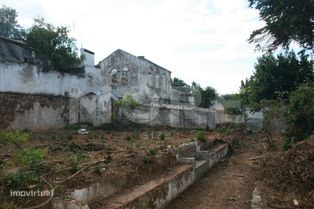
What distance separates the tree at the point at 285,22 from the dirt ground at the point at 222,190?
8.06 meters

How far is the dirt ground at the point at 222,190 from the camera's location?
8.05 meters

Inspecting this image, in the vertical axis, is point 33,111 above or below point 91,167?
above

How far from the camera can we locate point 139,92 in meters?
30.7

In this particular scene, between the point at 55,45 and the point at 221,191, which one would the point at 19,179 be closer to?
the point at 221,191

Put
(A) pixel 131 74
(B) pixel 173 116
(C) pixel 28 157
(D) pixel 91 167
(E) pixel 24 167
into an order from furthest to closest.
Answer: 1. (A) pixel 131 74
2. (B) pixel 173 116
3. (D) pixel 91 167
4. (E) pixel 24 167
5. (C) pixel 28 157

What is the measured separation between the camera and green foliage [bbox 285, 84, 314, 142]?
13.1 m

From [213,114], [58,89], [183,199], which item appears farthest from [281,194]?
[213,114]

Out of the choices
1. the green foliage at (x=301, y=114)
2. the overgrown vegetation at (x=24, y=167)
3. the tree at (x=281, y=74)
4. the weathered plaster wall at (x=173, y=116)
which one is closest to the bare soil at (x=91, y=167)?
the overgrown vegetation at (x=24, y=167)

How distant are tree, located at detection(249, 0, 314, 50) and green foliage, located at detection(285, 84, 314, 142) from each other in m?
5.26

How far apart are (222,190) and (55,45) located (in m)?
19.0

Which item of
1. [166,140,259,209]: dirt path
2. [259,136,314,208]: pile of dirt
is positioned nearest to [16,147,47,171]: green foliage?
[166,140,259,209]: dirt path

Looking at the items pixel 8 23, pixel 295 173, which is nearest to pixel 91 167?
pixel 295 173

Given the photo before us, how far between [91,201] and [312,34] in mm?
16030

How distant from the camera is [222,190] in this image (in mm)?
9367
